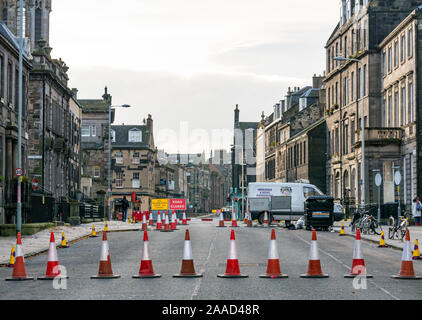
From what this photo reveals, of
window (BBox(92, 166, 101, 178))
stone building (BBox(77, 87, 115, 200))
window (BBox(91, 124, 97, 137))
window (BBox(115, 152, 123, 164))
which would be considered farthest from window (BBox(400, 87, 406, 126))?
window (BBox(115, 152, 123, 164))

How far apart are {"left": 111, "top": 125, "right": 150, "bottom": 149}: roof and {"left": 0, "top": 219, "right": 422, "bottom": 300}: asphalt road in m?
77.0

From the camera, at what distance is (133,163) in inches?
3954

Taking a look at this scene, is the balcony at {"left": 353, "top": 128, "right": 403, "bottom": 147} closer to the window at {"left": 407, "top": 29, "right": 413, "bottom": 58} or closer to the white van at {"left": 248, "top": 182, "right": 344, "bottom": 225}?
the window at {"left": 407, "top": 29, "right": 413, "bottom": 58}

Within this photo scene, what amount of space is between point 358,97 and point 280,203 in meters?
18.8

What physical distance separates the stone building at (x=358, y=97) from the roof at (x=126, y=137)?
1490 inches

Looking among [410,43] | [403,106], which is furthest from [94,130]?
[410,43]

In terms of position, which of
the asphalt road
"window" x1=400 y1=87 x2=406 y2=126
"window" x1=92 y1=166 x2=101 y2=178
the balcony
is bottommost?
the asphalt road

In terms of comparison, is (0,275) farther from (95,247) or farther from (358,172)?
(358,172)

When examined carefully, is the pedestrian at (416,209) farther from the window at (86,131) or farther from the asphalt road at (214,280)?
the window at (86,131)

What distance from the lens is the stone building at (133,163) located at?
326 ft

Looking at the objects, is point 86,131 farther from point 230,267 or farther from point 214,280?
point 214,280

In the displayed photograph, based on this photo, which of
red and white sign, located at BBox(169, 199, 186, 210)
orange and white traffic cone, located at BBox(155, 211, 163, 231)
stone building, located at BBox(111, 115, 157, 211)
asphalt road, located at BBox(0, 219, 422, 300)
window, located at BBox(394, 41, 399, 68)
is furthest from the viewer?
stone building, located at BBox(111, 115, 157, 211)

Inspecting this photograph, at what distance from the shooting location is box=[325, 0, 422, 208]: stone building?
50.4 m
